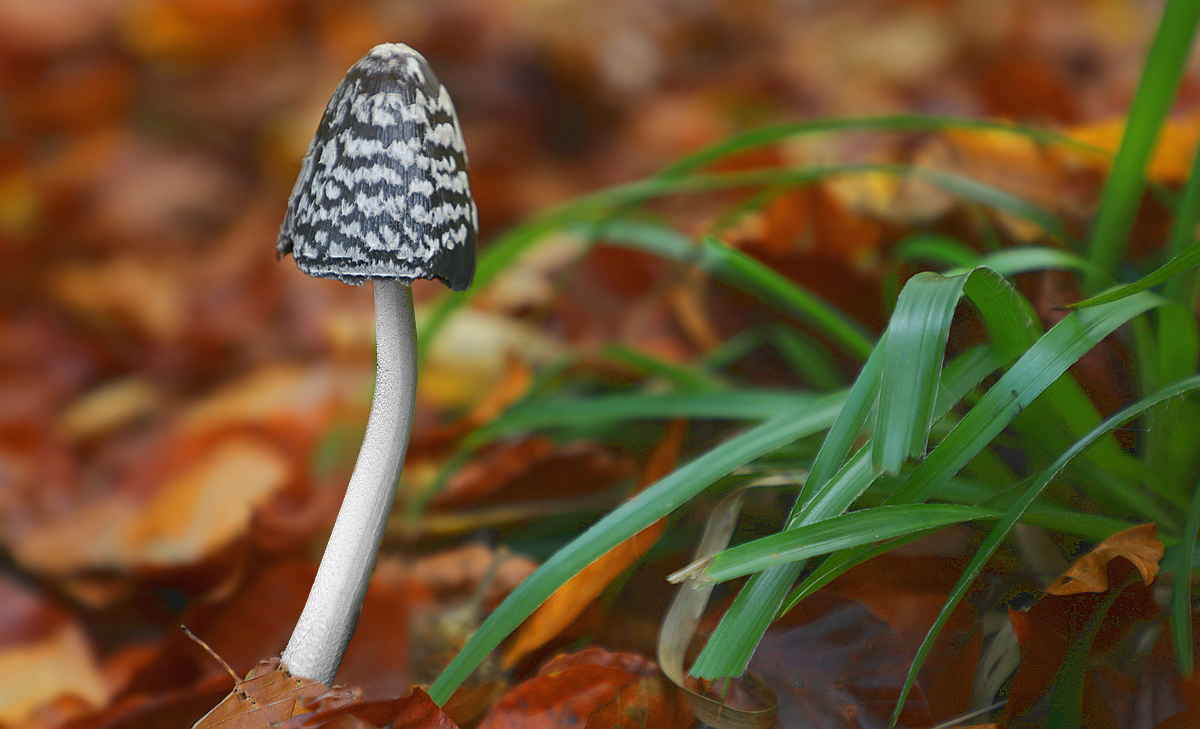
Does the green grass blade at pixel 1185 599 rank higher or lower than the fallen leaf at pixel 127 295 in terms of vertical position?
lower

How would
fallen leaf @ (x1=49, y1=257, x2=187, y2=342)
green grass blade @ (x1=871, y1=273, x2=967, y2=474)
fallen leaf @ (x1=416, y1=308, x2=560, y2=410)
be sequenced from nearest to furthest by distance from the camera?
green grass blade @ (x1=871, y1=273, x2=967, y2=474) < fallen leaf @ (x1=416, y1=308, x2=560, y2=410) < fallen leaf @ (x1=49, y1=257, x2=187, y2=342)

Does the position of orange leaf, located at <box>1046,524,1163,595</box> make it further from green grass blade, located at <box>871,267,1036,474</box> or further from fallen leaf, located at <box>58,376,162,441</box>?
fallen leaf, located at <box>58,376,162,441</box>

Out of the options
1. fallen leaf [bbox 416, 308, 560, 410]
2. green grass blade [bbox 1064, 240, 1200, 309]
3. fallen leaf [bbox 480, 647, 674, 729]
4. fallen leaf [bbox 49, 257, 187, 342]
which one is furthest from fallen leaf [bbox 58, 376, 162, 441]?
green grass blade [bbox 1064, 240, 1200, 309]

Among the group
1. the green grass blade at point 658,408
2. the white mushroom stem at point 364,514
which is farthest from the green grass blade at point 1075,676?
the white mushroom stem at point 364,514

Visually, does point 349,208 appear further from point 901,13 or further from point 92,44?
point 901,13

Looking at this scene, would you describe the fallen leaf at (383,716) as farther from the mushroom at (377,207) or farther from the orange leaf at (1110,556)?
the orange leaf at (1110,556)
